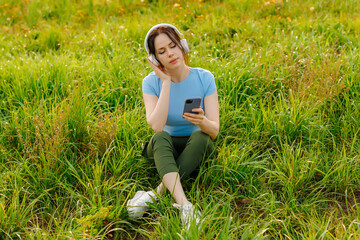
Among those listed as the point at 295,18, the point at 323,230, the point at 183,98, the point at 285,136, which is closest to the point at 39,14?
the point at 295,18

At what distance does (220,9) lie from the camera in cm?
605

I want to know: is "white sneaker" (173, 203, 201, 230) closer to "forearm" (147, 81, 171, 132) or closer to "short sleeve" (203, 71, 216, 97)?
"forearm" (147, 81, 171, 132)

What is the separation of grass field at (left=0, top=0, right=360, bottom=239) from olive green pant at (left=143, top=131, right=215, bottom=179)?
0.47ft

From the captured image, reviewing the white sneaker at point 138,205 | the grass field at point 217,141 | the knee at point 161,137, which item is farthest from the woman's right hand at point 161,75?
the white sneaker at point 138,205

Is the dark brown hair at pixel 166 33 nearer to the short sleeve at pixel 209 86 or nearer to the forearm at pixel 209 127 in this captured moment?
the short sleeve at pixel 209 86

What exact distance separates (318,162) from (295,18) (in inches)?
119

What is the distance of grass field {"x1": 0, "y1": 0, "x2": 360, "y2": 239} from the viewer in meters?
2.69

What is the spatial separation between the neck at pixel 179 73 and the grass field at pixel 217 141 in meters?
0.63

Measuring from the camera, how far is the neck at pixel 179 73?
10.0 feet

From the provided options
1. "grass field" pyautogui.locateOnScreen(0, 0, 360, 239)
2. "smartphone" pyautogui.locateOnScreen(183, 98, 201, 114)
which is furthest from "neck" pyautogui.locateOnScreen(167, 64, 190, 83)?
"grass field" pyautogui.locateOnScreen(0, 0, 360, 239)

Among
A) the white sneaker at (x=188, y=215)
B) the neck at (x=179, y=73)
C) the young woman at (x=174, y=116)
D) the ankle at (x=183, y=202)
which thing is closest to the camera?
the white sneaker at (x=188, y=215)

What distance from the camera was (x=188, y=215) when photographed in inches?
100

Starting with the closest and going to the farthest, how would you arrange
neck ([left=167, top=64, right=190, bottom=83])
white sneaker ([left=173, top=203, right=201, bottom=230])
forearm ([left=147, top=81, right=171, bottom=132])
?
white sneaker ([left=173, top=203, right=201, bottom=230]), forearm ([left=147, top=81, right=171, bottom=132]), neck ([left=167, top=64, right=190, bottom=83])

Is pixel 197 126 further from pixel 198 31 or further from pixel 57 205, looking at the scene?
pixel 198 31
